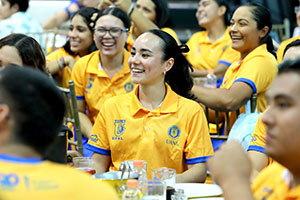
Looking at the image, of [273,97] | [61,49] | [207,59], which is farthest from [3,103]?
[207,59]

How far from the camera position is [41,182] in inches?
57.0

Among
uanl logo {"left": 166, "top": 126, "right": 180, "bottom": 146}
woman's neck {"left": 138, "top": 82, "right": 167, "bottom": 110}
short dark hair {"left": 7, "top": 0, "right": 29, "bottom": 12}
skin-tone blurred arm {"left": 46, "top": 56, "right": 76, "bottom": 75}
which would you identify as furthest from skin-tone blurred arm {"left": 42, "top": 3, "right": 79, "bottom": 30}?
uanl logo {"left": 166, "top": 126, "right": 180, "bottom": 146}

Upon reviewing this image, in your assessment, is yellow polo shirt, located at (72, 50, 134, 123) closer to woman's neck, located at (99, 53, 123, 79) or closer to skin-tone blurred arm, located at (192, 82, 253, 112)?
woman's neck, located at (99, 53, 123, 79)

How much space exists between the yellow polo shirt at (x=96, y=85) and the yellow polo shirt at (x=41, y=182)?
8.68 ft

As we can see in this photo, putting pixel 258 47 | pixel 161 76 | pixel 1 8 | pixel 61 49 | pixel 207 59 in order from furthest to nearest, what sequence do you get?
pixel 1 8
pixel 207 59
pixel 61 49
pixel 258 47
pixel 161 76

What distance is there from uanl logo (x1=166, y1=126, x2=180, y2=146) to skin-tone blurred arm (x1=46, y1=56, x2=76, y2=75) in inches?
71.2

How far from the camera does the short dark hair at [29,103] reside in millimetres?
1495

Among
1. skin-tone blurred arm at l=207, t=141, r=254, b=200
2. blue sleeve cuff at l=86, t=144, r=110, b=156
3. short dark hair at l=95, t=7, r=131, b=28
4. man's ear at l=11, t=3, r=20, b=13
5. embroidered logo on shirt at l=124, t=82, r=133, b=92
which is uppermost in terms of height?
short dark hair at l=95, t=7, r=131, b=28

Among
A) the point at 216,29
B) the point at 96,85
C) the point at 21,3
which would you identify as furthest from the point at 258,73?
the point at 21,3

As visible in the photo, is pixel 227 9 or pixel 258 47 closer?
pixel 258 47

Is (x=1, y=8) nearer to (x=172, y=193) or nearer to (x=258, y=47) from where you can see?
(x=258, y=47)

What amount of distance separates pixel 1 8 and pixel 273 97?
5.11 meters

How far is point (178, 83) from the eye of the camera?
3.45m

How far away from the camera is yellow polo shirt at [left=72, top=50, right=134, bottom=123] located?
418 cm
